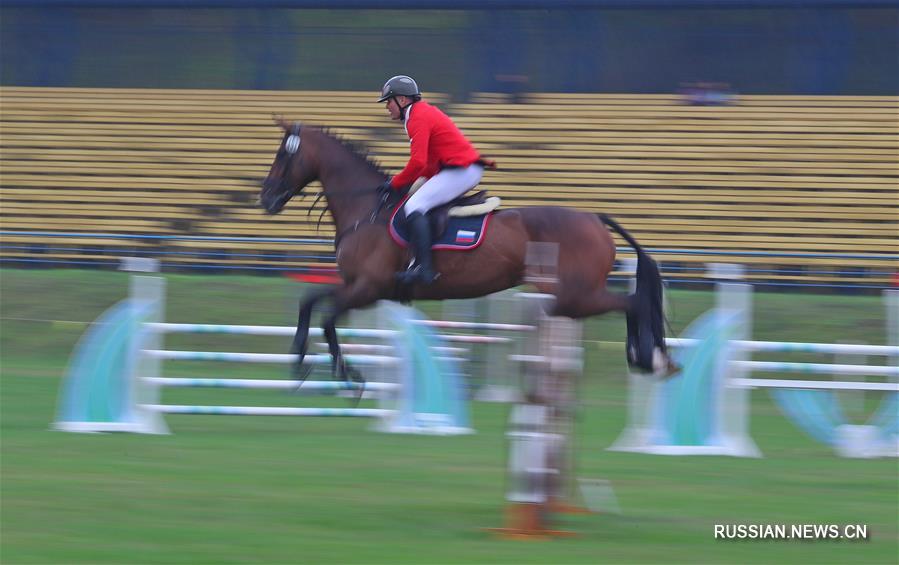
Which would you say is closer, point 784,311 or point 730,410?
point 730,410

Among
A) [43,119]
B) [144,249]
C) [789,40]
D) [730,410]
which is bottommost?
[730,410]

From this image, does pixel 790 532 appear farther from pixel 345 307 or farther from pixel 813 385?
pixel 813 385

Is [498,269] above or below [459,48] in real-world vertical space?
below

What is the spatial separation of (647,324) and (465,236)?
4.05ft

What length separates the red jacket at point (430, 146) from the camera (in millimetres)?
6703

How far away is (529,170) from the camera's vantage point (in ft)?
50.2

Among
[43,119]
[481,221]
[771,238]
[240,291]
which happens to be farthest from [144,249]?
[481,221]

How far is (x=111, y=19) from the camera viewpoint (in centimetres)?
1798

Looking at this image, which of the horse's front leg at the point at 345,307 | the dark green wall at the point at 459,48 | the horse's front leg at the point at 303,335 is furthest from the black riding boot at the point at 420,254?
the dark green wall at the point at 459,48

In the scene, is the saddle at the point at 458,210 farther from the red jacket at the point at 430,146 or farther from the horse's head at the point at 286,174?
the horse's head at the point at 286,174

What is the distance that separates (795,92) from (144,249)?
30.6ft

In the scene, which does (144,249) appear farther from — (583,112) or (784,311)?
(784,311)

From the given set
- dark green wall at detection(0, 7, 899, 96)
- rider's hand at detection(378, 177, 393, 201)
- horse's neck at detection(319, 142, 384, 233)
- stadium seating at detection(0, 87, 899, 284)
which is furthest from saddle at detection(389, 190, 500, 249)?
dark green wall at detection(0, 7, 899, 96)

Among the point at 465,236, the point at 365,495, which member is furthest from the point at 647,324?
the point at 365,495
